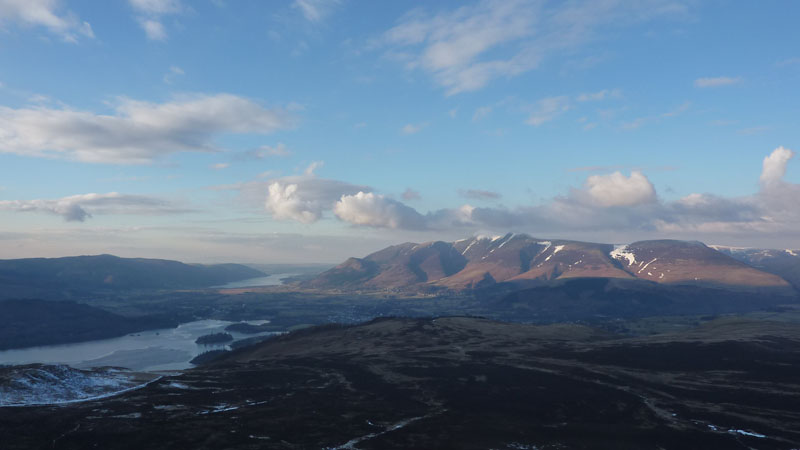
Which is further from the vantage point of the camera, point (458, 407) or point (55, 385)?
point (55, 385)

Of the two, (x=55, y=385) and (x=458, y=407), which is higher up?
(x=55, y=385)

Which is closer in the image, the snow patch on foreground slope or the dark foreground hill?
the dark foreground hill

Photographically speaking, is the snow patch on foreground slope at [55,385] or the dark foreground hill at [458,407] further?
the snow patch on foreground slope at [55,385]

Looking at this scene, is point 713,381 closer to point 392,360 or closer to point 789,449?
point 789,449

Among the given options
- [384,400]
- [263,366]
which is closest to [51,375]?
[263,366]
